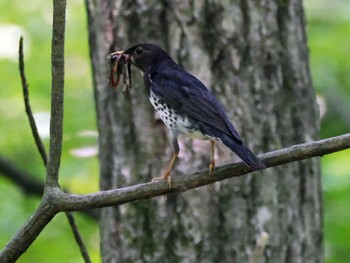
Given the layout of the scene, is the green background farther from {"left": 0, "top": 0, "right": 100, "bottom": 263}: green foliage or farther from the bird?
the bird

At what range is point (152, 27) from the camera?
483 centimetres

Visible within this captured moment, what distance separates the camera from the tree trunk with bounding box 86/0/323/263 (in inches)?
186


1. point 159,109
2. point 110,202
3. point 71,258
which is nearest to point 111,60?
point 159,109

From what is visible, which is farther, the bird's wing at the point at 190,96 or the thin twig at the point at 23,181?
the thin twig at the point at 23,181

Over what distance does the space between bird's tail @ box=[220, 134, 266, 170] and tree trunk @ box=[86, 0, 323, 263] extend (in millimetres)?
845

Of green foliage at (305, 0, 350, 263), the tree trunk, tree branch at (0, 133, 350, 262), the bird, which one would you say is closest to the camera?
tree branch at (0, 133, 350, 262)

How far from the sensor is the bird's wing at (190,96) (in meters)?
4.08

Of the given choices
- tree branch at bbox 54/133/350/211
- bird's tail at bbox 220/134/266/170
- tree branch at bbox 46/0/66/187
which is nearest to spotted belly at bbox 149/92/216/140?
bird's tail at bbox 220/134/266/170

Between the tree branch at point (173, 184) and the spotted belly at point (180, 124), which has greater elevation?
the spotted belly at point (180, 124)

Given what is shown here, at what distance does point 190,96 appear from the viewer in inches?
165

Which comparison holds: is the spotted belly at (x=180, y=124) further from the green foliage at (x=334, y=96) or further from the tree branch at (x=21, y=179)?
the green foliage at (x=334, y=96)

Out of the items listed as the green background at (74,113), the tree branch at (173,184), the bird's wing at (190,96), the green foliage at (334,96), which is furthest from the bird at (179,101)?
the green foliage at (334,96)

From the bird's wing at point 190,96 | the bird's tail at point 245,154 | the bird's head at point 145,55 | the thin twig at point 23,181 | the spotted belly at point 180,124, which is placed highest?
the bird's head at point 145,55

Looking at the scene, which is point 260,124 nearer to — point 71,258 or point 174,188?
point 174,188
